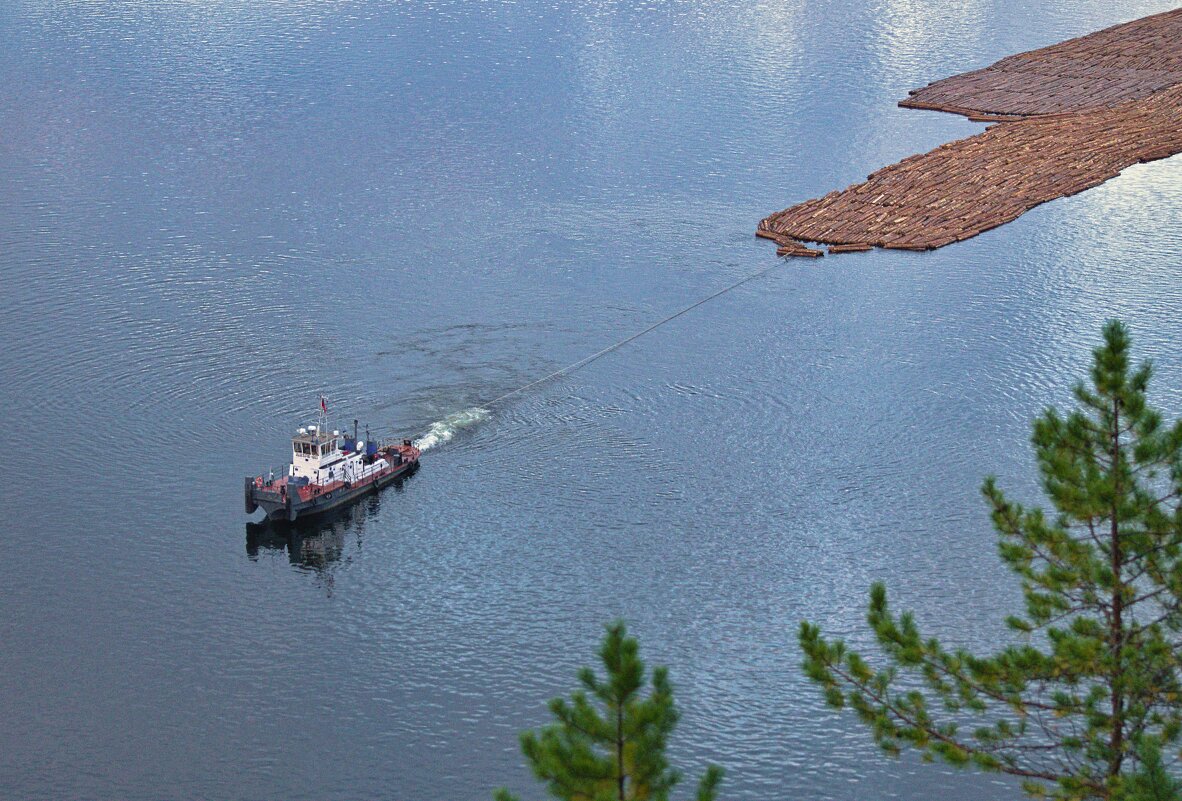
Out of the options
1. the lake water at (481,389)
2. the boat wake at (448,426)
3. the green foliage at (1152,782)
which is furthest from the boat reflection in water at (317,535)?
the green foliage at (1152,782)

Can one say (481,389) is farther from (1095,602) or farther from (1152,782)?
A: (1152,782)

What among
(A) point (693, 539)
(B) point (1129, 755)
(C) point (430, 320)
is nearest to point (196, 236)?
(C) point (430, 320)

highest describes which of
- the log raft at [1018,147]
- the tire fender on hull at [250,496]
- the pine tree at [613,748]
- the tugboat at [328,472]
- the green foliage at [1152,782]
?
the log raft at [1018,147]

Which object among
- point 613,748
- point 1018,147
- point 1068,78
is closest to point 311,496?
point 613,748

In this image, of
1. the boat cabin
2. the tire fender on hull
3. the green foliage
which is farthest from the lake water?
the green foliage

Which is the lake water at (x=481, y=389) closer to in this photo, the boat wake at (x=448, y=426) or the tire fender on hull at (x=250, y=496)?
the boat wake at (x=448, y=426)

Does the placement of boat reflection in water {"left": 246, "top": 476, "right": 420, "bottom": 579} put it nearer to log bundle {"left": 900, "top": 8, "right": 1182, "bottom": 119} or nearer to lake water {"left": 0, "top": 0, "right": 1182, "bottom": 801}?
lake water {"left": 0, "top": 0, "right": 1182, "bottom": 801}
